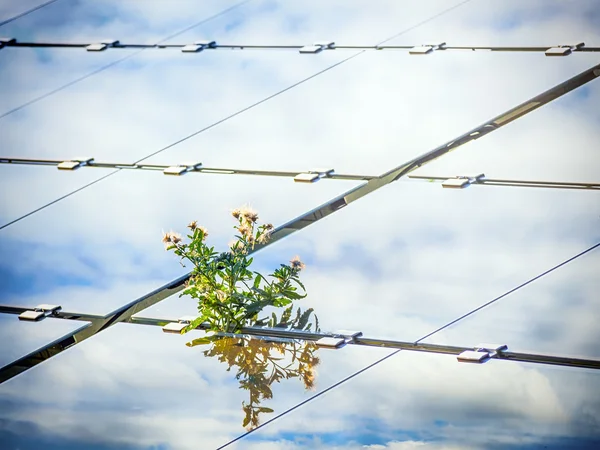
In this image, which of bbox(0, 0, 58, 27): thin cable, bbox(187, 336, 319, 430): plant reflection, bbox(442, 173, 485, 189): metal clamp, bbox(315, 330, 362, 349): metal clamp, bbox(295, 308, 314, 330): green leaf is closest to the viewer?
bbox(187, 336, 319, 430): plant reflection

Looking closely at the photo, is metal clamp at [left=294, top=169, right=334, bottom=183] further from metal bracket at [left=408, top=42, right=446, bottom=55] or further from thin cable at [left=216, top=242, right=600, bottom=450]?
thin cable at [left=216, top=242, right=600, bottom=450]

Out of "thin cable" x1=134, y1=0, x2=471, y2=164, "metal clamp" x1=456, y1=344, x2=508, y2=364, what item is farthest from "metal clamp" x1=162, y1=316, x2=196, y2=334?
"thin cable" x1=134, y1=0, x2=471, y2=164

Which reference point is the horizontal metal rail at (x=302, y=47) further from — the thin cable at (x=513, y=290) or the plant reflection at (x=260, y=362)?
the plant reflection at (x=260, y=362)

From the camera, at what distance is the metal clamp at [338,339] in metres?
2.94

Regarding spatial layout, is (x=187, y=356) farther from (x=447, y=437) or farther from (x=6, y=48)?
(x=6, y=48)

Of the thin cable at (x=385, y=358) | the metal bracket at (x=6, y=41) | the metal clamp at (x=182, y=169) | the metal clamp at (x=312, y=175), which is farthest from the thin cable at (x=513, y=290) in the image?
the metal bracket at (x=6, y=41)

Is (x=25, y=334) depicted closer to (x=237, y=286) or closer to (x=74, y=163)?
(x=237, y=286)

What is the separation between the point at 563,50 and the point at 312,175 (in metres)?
1.10

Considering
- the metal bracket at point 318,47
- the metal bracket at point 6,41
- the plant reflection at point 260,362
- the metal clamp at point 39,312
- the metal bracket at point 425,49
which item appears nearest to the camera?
the plant reflection at point 260,362

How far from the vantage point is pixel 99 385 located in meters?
2.93

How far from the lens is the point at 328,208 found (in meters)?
3.65

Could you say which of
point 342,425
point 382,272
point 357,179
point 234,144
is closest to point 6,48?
point 234,144

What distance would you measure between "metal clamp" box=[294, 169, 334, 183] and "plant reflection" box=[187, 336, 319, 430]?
0.90 meters

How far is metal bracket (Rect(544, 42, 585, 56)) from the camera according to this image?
420 cm
